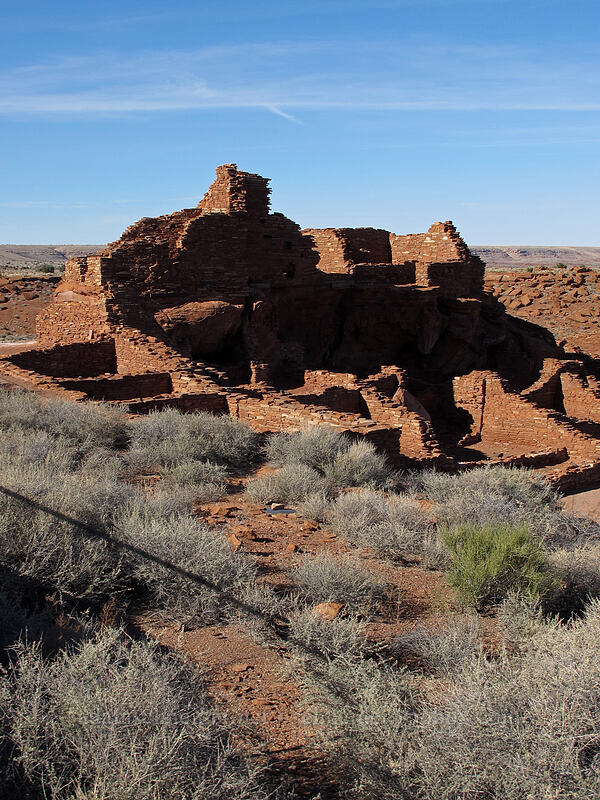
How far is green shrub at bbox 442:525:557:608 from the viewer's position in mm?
5262

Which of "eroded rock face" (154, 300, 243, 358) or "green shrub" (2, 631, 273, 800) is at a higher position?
"eroded rock face" (154, 300, 243, 358)

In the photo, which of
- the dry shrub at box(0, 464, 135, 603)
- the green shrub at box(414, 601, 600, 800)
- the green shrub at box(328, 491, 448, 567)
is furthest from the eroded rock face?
the green shrub at box(414, 601, 600, 800)

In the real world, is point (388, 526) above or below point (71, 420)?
below

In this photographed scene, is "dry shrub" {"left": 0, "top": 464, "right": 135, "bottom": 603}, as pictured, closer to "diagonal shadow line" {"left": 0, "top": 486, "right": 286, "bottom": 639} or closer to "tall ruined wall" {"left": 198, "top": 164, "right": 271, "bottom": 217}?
"diagonal shadow line" {"left": 0, "top": 486, "right": 286, "bottom": 639}

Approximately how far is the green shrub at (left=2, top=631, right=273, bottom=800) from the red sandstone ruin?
7131mm

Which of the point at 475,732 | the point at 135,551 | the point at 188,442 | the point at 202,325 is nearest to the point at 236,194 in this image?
the point at 202,325

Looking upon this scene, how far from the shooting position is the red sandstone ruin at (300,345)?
13.0 metres

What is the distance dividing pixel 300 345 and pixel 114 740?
14858 millimetres

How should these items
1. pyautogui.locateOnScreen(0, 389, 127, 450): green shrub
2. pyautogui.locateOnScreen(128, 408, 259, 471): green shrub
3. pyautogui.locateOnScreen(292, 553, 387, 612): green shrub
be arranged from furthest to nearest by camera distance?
1. pyautogui.locateOnScreen(0, 389, 127, 450): green shrub
2. pyautogui.locateOnScreen(128, 408, 259, 471): green shrub
3. pyautogui.locateOnScreen(292, 553, 387, 612): green shrub

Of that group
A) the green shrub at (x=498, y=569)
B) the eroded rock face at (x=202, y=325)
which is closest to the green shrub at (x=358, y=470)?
the green shrub at (x=498, y=569)

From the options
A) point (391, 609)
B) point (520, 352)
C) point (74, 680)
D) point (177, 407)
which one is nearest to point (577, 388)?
point (520, 352)

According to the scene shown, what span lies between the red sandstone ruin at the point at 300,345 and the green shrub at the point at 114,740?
281 inches

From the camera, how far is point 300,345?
17500 mm

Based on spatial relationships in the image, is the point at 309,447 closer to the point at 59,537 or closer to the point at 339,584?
the point at 339,584
